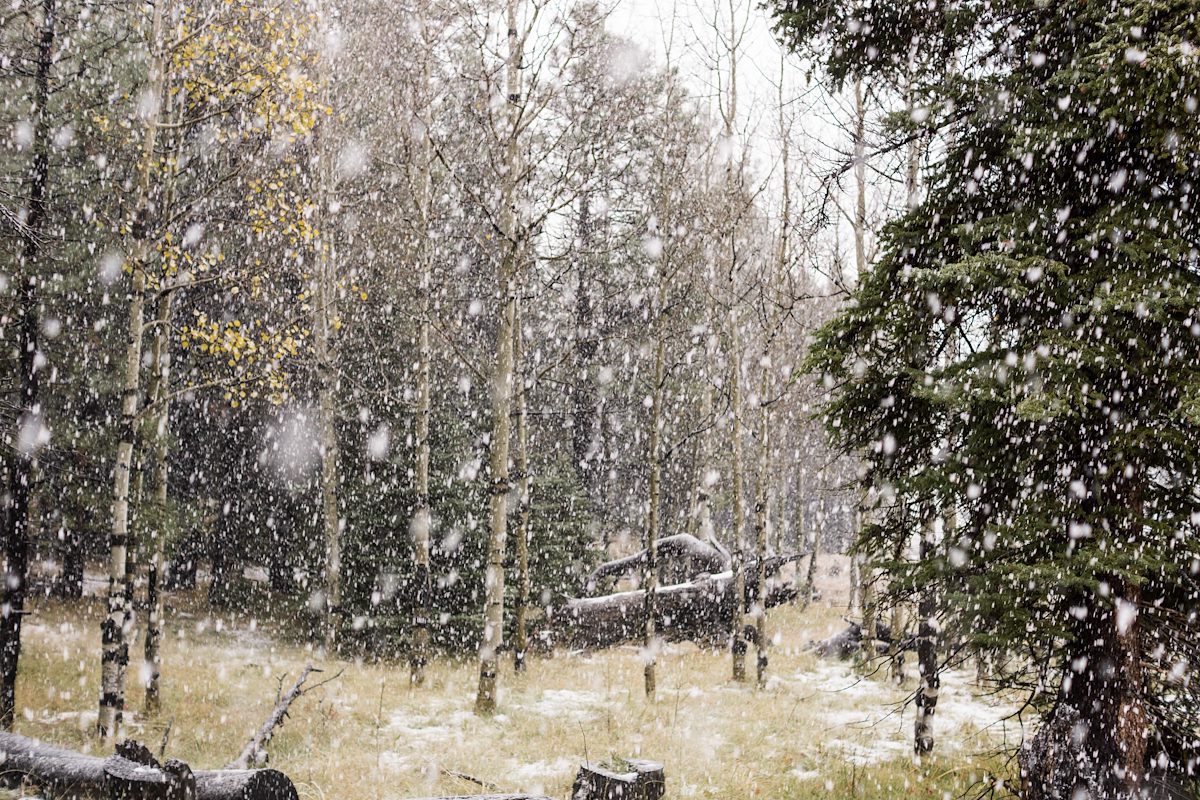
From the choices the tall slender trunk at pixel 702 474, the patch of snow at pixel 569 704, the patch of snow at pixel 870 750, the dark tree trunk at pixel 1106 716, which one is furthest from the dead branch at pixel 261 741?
the tall slender trunk at pixel 702 474

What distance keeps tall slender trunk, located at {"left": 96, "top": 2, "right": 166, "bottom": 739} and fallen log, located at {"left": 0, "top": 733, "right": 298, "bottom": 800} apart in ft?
7.13

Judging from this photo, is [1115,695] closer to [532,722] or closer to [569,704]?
[532,722]

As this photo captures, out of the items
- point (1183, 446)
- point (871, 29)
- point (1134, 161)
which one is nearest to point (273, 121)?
point (871, 29)

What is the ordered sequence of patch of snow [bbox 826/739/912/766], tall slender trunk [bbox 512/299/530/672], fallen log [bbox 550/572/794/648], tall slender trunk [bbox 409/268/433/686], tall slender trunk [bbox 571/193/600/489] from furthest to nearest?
tall slender trunk [bbox 571/193/600/489] < fallen log [bbox 550/572/794/648] < tall slender trunk [bbox 512/299/530/672] < tall slender trunk [bbox 409/268/433/686] < patch of snow [bbox 826/739/912/766]

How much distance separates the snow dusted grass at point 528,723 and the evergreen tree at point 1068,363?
6.43 feet

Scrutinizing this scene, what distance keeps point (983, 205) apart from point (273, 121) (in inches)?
377

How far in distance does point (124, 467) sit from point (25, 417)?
6.37 ft

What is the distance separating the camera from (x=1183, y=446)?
423cm

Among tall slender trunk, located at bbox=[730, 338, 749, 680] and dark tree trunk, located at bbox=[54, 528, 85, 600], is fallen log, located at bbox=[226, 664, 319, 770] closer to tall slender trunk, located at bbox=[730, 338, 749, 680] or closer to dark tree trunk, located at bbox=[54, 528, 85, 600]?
tall slender trunk, located at bbox=[730, 338, 749, 680]

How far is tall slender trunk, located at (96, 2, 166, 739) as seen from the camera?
8.73 meters

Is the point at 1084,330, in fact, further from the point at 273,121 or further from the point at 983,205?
the point at 273,121

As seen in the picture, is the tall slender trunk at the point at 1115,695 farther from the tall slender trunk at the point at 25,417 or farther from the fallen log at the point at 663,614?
the tall slender trunk at the point at 25,417

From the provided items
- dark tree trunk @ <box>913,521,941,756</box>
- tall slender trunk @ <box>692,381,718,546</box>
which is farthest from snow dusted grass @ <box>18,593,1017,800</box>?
tall slender trunk @ <box>692,381,718,546</box>

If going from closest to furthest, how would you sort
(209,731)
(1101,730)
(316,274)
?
(1101,730) → (209,731) → (316,274)
